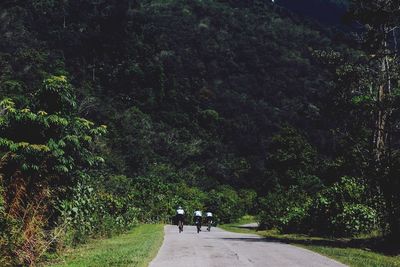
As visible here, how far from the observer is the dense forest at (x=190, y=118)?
20.4 m

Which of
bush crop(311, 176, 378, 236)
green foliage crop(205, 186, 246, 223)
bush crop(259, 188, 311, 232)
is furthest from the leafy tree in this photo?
green foliage crop(205, 186, 246, 223)

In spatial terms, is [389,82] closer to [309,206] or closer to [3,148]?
[309,206]

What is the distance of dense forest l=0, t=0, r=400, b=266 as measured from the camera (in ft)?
66.8

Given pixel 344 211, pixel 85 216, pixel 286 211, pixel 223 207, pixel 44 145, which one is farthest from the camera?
pixel 223 207

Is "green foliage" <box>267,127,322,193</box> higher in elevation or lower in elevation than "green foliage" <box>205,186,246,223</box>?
higher

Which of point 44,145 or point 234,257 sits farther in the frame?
point 44,145

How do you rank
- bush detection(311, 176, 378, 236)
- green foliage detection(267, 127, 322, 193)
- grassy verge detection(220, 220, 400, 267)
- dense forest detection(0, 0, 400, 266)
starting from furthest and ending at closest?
green foliage detection(267, 127, 322, 193) < bush detection(311, 176, 378, 236) < dense forest detection(0, 0, 400, 266) < grassy verge detection(220, 220, 400, 267)

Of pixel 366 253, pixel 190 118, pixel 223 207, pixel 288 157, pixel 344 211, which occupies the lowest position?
pixel 366 253

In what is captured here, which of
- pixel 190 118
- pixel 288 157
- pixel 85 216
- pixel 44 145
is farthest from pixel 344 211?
pixel 190 118

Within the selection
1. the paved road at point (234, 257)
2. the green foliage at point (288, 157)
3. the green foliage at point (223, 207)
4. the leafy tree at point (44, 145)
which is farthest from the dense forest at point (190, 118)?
the paved road at point (234, 257)

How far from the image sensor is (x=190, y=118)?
109m

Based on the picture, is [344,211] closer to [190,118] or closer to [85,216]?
[85,216]

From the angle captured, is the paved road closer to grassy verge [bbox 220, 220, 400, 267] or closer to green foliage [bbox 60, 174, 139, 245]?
grassy verge [bbox 220, 220, 400, 267]

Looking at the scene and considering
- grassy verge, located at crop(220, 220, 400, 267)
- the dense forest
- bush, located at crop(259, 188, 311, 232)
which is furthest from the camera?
bush, located at crop(259, 188, 311, 232)
